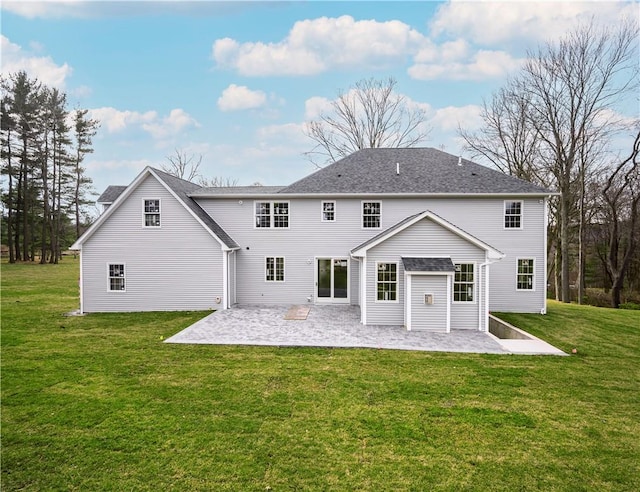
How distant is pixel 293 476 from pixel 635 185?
3165cm

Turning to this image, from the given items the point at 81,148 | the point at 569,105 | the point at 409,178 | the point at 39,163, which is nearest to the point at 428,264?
the point at 409,178

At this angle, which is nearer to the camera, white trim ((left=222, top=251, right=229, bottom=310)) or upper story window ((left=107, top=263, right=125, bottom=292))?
white trim ((left=222, top=251, right=229, bottom=310))

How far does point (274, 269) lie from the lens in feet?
51.3

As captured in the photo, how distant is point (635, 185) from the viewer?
24.2m

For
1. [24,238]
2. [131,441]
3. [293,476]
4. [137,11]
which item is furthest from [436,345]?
[24,238]

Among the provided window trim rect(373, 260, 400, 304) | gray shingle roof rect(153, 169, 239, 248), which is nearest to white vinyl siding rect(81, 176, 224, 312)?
gray shingle roof rect(153, 169, 239, 248)

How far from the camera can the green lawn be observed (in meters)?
4.05

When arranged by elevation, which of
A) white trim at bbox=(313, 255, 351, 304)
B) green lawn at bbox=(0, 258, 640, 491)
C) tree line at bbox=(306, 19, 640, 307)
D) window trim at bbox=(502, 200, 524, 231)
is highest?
tree line at bbox=(306, 19, 640, 307)

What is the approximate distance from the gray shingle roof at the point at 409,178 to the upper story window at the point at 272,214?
0.77 metres

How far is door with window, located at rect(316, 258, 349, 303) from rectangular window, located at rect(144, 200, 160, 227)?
281 inches

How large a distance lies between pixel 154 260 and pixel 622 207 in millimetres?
32322

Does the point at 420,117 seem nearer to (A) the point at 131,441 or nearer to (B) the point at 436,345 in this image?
(B) the point at 436,345

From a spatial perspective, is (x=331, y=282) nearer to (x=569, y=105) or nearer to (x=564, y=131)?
(x=564, y=131)

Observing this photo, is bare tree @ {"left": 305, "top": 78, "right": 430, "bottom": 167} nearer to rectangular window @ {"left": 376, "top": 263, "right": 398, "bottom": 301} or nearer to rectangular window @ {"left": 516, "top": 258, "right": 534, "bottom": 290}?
rectangular window @ {"left": 516, "top": 258, "right": 534, "bottom": 290}
